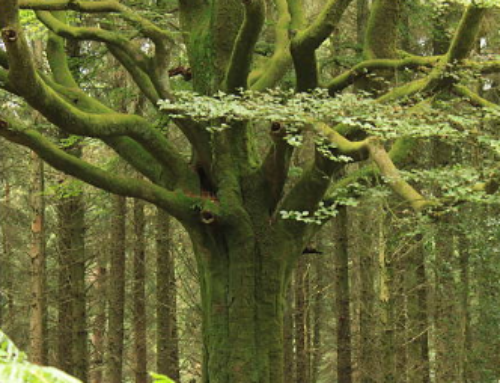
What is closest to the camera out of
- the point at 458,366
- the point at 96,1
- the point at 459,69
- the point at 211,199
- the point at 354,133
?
the point at 459,69

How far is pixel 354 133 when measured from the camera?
8.98 meters

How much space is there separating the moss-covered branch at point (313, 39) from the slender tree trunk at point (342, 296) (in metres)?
7.12

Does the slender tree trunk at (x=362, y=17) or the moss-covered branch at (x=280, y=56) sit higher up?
the slender tree trunk at (x=362, y=17)

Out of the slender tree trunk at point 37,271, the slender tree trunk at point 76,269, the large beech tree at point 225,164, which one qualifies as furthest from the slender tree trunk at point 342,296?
the slender tree trunk at point 37,271

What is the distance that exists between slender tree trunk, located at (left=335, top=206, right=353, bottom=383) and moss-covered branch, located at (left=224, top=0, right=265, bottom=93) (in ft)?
23.8

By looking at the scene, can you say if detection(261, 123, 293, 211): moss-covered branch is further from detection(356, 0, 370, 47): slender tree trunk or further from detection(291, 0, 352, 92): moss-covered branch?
detection(356, 0, 370, 47): slender tree trunk

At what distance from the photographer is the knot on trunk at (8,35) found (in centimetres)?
599

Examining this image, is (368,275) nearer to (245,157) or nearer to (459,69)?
(245,157)

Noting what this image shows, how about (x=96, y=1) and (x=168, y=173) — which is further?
(x=168, y=173)

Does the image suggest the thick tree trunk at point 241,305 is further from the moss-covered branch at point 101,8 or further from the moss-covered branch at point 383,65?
the moss-covered branch at point 101,8

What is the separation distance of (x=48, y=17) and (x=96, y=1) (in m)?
0.88

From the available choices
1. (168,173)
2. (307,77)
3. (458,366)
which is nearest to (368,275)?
(458,366)

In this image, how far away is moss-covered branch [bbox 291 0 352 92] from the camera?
7.17 meters

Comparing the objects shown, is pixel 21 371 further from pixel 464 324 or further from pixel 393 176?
pixel 464 324
